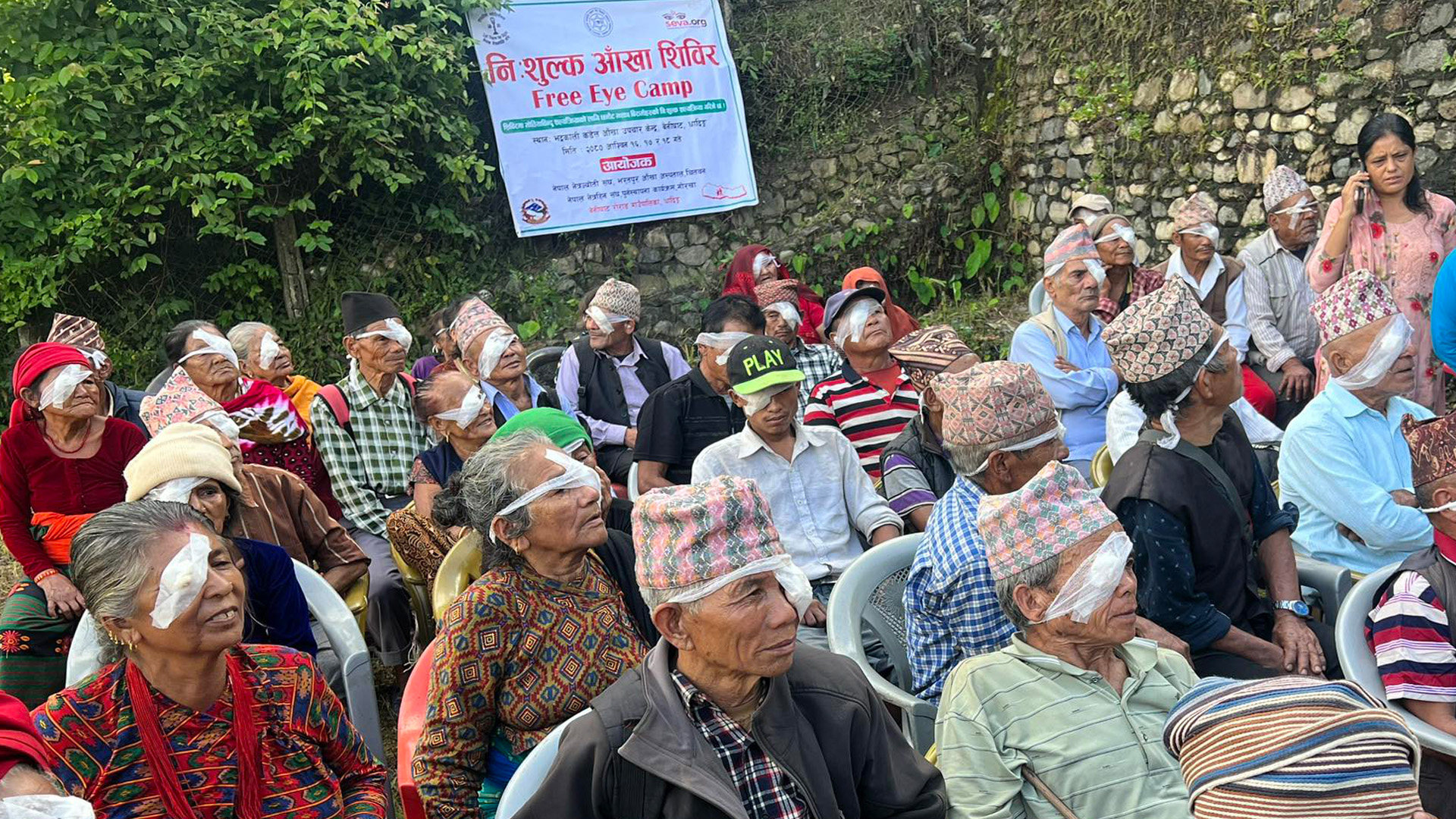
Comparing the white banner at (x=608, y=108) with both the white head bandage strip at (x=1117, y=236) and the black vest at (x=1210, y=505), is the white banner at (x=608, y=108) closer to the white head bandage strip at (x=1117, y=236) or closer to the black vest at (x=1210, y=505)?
the white head bandage strip at (x=1117, y=236)

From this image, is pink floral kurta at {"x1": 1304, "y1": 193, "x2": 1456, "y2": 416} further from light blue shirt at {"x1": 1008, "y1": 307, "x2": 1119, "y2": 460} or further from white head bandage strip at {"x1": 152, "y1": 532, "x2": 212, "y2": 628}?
white head bandage strip at {"x1": 152, "y1": 532, "x2": 212, "y2": 628}

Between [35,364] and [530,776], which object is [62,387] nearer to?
[35,364]

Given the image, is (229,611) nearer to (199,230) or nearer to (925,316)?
(199,230)

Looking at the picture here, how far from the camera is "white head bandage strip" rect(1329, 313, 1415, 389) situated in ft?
11.8

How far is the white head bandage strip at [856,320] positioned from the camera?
534 centimetres

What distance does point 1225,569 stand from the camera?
322 centimetres

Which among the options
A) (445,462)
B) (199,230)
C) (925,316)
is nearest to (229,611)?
(445,462)

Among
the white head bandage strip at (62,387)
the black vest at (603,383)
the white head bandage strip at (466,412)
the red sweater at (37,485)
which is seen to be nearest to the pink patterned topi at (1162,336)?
the white head bandage strip at (466,412)

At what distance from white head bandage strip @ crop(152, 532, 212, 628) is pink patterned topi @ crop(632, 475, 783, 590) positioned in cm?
99

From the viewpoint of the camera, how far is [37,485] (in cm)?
436

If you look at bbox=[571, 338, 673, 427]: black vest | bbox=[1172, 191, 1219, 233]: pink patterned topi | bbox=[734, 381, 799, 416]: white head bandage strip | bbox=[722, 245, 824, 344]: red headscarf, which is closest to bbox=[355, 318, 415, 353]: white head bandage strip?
bbox=[571, 338, 673, 427]: black vest

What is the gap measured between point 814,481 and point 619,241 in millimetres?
5736

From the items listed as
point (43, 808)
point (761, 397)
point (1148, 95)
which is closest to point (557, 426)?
point (761, 397)

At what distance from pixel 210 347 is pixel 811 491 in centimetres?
289
